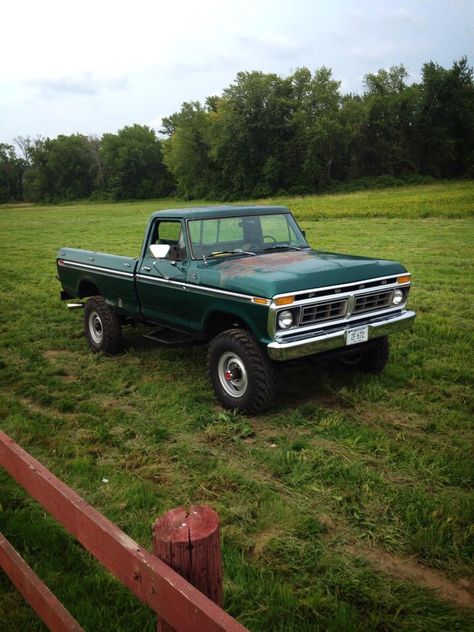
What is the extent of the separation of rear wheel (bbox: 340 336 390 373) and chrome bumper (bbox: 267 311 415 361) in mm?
318

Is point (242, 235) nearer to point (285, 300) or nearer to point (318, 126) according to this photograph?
point (285, 300)

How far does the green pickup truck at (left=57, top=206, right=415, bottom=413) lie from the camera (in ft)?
15.9

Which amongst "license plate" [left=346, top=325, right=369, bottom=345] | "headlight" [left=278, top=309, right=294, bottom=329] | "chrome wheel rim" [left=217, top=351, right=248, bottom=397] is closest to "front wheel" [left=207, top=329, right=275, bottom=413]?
"chrome wheel rim" [left=217, top=351, right=248, bottom=397]

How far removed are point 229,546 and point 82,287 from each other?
536cm

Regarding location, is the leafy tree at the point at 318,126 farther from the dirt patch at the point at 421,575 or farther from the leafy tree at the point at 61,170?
the dirt patch at the point at 421,575

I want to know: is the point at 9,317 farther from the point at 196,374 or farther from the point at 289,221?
the point at 289,221

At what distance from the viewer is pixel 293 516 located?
351 centimetres

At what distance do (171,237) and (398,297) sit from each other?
2647 millimetres

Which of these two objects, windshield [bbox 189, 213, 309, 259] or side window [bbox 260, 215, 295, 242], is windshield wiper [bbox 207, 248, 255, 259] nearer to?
windshield [bbox 189, 213, 309, 259]

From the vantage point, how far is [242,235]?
618cm

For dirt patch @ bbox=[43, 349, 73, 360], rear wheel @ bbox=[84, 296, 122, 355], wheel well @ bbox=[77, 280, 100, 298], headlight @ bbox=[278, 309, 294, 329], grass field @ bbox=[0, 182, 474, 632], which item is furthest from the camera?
wheel well @ bbox=[77, 280, 100, 298]

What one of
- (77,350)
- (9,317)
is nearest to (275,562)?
(77,350)

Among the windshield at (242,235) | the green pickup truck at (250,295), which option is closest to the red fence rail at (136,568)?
the green pickup truck at (250,295)

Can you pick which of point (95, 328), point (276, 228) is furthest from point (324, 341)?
point (95, 328)
